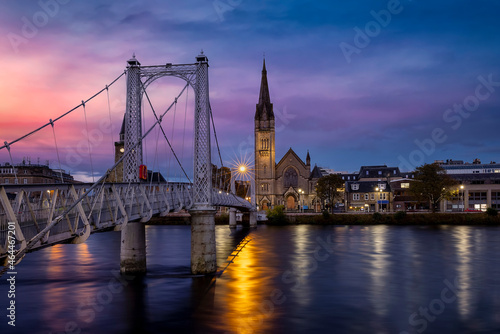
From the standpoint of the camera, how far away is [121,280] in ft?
128

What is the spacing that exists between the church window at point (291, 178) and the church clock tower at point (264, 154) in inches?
160

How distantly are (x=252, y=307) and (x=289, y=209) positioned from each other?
397ft

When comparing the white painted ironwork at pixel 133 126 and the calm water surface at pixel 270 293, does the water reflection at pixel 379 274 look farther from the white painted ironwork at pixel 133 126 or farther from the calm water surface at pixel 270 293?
the white painted ironwork at pixel 133 126

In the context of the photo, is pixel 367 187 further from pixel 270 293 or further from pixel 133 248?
pixel 133 248

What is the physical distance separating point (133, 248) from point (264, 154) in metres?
118

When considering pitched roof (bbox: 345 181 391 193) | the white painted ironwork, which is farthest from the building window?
the white painted ironwork

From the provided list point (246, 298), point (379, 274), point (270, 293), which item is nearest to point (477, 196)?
point (379, 274)

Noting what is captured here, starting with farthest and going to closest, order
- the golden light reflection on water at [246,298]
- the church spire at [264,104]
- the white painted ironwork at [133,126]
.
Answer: the church spire at [264,104] < the white painted ironwork at [133,126] < the golden light reflection on water at [246,298]

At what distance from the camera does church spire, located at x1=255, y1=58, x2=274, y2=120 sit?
16050cm

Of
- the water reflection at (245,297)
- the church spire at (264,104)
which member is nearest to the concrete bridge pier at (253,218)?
the water reflection at (245,297)

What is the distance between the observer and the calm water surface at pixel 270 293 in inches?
1118

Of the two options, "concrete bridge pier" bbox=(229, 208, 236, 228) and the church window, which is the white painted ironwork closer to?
"concrete bridge pier" bbox=(229, 208, 236, 228)

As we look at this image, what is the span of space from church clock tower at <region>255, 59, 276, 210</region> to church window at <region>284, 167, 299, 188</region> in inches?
160

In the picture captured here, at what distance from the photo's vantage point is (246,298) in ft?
114
